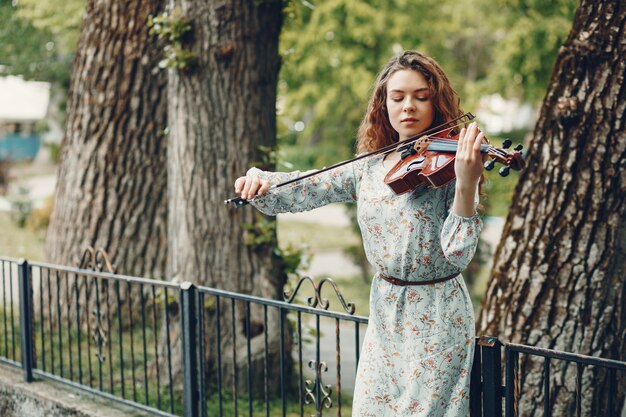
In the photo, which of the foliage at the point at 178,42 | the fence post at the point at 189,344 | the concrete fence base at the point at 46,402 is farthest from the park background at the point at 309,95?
the fence post at the point at 189,344

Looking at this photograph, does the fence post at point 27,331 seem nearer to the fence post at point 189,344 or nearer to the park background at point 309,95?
the park background at point 309,95

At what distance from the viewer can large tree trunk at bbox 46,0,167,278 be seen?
6898 mm

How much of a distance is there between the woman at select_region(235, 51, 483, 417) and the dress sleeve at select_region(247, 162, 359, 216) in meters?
0.07

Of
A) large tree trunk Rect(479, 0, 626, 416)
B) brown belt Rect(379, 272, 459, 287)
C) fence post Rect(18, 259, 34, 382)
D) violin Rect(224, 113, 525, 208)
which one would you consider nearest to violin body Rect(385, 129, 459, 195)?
violin Rect(224, 113, 525, 208)

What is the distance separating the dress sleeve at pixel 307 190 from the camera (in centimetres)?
304

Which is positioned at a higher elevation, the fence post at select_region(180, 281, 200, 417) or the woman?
the woman

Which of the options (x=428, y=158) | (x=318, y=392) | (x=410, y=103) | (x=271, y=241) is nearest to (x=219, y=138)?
(x=271, y=241)

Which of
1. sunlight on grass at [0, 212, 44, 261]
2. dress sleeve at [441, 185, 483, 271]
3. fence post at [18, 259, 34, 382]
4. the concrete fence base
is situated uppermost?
dress sleeve at [441, 185, 483, 271]

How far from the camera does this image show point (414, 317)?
276 centimetres

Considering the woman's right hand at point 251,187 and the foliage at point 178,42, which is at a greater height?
the foliage at point 178,42

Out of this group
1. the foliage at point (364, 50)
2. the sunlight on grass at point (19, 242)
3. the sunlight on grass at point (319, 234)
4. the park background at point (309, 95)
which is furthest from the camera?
the sunlight on grass at point (319, 234)

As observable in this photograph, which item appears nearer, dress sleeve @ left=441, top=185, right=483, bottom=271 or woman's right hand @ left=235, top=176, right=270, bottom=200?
dress sleeve @ left=441, top=185, right=483, bottom=271

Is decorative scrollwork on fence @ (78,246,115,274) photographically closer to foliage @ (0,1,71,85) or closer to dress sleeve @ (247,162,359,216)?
dress sleeve @ (247,162,359,216)

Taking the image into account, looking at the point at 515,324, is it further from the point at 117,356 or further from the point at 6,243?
the point at 6,243
